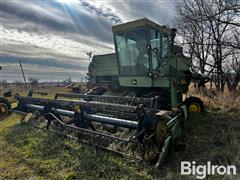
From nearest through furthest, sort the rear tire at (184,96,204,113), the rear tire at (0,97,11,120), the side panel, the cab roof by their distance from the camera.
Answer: the cab roof < the side panel < the rear tire at (184,96,204,113) < the rear tire at (0,97,11,120)

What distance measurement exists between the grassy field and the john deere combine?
0.75ft

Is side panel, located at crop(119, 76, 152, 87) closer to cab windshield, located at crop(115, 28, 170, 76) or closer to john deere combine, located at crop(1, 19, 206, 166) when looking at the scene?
john deere combine, located at crop(1, 19, 206, 166)

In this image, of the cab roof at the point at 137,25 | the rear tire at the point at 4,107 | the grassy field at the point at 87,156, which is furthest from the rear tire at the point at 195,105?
the rear tire at the point at 4,107

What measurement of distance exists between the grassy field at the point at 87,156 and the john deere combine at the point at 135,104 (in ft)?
0.75

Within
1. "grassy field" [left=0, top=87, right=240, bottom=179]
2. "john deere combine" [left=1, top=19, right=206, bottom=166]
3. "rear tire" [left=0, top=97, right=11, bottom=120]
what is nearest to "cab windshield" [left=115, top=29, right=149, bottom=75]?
"john deere combine" [left=1, top=19, right=206, bottom=166]

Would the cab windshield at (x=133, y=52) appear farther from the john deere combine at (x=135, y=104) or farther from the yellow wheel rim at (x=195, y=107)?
the yellow wheel rim at (x=195, y=107)

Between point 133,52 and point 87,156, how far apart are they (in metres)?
3.68

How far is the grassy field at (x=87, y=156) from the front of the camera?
2815 millimetres

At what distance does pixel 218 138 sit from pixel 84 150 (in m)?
2.79

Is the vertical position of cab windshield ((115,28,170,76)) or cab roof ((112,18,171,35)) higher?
cab roof ((112,18,171,35))

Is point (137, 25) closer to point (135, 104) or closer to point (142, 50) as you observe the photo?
point (142, 50)

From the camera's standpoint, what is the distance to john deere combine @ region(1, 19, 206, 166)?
10.2 feet

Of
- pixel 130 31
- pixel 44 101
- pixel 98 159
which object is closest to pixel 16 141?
pixel 44 101

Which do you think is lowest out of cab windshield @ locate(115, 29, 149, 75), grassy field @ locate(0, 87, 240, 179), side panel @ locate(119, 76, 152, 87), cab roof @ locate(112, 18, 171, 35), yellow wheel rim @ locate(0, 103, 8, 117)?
grassy field @ locate(0, 87, 240, 179)
